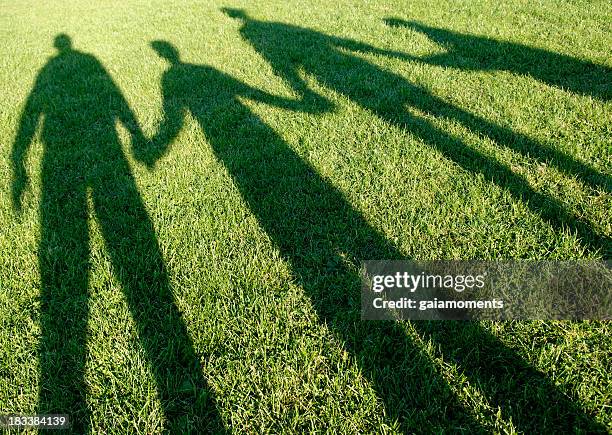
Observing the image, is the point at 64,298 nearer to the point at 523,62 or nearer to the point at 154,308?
A: the point at 154,308

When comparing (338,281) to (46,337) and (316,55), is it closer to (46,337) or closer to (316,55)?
(46,337)

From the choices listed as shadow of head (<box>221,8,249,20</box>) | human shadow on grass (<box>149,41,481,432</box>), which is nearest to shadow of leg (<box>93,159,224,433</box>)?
human shadow on grass (<box>149,41,481,432</box>)

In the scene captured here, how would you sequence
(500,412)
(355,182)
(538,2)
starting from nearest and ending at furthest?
(500,412) < (355,182) < (538,2)

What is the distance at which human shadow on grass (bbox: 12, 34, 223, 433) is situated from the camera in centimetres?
219

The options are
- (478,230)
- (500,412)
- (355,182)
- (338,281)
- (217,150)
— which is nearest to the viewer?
(500,412)

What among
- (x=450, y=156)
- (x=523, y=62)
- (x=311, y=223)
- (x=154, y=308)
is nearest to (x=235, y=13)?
(x=523, y=62)

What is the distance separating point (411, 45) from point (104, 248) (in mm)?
5861

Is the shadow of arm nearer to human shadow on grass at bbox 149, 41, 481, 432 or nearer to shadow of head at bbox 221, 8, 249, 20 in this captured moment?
human shadow on grass at bbox 149, 41, 481, 432

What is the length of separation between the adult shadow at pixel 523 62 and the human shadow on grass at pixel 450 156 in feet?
3.13

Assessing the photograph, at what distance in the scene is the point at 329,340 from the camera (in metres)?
2.41

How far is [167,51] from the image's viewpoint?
25.9 feet

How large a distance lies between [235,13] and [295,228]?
29.0 feet

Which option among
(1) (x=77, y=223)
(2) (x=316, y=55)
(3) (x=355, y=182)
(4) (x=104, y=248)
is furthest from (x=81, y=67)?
(3) (x=355, y=182)

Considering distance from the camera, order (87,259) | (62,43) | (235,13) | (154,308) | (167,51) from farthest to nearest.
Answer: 1. (235,13)
2. (62,43)
3. (167,51)
4. (87,259)
5. (154,308)
